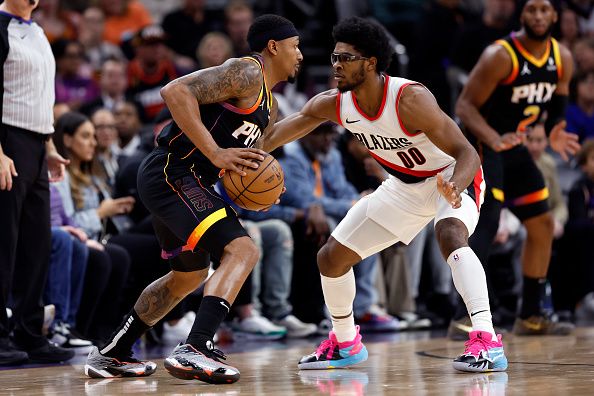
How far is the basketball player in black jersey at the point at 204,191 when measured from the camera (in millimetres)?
5113

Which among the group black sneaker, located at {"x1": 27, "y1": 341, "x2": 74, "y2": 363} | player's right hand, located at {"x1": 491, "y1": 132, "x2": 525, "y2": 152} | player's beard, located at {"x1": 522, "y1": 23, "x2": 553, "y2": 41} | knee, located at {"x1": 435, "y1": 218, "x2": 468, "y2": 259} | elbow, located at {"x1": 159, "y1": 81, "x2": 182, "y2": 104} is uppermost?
player's beard, located at {"x1": 522, "y1": 23, "x2": 553, "y2": 41}

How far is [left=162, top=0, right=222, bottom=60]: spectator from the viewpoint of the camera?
12.4m

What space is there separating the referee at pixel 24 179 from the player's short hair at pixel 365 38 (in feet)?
→ 6.55

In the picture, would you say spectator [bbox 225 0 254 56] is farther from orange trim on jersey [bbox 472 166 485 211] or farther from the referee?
orange trim on jersey [bbox 472 166 485 211]

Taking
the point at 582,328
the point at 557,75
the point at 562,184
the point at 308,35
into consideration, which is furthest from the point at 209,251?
the point at 308,35

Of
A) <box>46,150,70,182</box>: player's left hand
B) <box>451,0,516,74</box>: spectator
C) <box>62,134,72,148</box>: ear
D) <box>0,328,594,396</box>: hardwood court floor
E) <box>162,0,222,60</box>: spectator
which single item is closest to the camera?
<box>0,328,594,396</box>: hardwood court floor

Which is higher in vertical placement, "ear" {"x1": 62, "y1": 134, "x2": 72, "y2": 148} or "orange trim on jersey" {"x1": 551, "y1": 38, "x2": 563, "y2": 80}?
"orange trim on jersey" {"x1": 551, "y1": 38, "x2": 563, "y2": 80}

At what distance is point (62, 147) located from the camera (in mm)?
8148

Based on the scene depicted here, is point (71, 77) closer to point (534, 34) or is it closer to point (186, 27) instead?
point (186, 27)

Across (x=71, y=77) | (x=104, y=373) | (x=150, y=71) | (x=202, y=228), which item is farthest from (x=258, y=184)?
(x=71, y=77)

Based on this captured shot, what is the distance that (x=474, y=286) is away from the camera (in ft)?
18.4

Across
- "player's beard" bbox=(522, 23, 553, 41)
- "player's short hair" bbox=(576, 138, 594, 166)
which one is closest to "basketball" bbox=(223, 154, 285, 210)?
"player's beard" bbox=(522, 23, 553, 41)

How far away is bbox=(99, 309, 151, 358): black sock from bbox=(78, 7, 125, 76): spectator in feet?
21.7

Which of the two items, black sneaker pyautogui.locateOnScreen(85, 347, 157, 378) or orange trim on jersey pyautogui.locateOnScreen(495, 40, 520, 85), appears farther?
orange trim on jersey pyautogui.locateOnScreen(495, 40, 520, 85)
